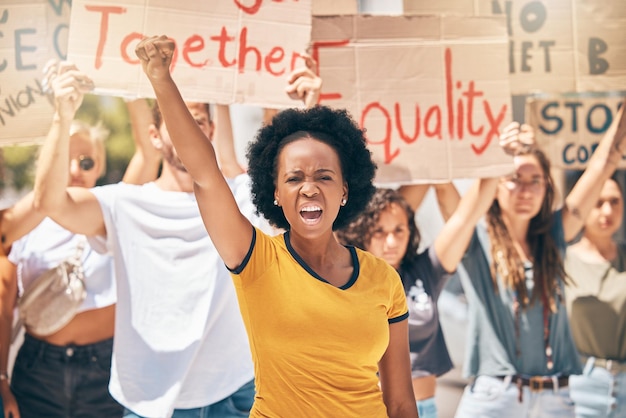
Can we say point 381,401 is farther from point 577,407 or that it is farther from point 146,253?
point 577,407

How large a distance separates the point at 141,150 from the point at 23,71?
496 millimetres

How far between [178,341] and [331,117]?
3.74ft

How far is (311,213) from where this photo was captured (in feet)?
6.16

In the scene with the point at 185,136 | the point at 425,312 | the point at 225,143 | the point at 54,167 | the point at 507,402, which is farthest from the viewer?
the point at 507,402

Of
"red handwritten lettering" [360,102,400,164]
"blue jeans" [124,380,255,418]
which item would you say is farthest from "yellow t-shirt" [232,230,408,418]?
"red handwritten lettering" [360,102,400,164]

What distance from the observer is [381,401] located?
1.91 metres

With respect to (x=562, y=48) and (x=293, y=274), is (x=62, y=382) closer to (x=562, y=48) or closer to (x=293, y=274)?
(x=293, y=274)

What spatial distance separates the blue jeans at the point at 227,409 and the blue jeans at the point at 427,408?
750 mm

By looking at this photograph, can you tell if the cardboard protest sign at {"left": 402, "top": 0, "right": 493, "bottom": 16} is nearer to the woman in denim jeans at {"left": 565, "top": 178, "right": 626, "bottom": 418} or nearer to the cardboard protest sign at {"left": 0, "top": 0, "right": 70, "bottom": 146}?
the woman in denim jeans at {"left": 565, "top": 178, "right": 626, "bottom": 418}

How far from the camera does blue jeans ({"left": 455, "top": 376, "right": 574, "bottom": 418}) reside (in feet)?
11.0

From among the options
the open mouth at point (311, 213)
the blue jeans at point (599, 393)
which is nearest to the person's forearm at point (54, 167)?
the open mouth at point (311, 213)

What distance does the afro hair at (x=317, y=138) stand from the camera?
2006 millimetres

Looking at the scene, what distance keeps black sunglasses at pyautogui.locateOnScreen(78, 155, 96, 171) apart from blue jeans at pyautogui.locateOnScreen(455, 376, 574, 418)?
1.75 meters

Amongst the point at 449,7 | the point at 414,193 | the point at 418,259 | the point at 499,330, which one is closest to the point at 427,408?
the point at 499,330
